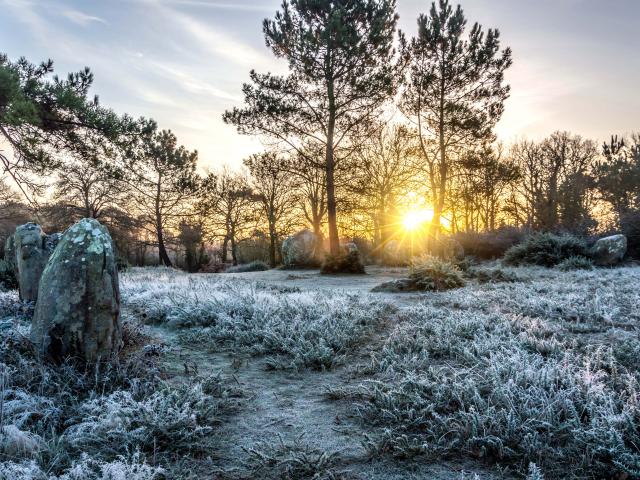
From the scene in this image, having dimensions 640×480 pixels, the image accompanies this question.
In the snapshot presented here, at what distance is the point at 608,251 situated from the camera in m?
13.8

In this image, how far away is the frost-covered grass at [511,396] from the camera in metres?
2.07

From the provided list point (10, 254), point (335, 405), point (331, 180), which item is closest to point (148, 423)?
point (335, 405)

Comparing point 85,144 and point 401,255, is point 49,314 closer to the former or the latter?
point 85,144

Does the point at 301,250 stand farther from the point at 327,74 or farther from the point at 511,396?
the point at 511,396

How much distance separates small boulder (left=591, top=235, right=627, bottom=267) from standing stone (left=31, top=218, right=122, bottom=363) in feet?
52.6

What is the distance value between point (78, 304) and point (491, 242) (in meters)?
18.8

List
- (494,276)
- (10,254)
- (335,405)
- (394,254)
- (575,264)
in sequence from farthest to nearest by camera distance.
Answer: (394,254), (575,264), (494,276), (10,254), (335,405)

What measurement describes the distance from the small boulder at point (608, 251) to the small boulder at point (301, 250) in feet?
41.4

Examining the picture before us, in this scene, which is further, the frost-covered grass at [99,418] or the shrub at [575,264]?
the shrub at [575,264]

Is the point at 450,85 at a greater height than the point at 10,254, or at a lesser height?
greater

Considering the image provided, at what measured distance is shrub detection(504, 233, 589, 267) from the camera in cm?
1364

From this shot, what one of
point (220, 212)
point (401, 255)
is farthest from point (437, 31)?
point (220, 212)

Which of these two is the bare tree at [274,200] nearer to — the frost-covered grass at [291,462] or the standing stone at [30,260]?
the standing stone at [30,260]

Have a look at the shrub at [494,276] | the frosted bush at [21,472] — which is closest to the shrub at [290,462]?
the frosted bush at [21,472]
